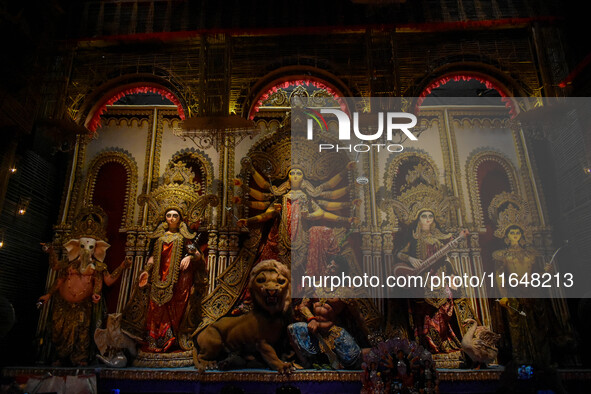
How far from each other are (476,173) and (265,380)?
6061 mm

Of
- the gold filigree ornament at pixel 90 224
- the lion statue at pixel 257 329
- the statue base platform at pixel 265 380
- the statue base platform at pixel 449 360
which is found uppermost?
the gold filigree ornament at pixel 90 224

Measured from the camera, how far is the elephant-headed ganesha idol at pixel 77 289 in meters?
6.57

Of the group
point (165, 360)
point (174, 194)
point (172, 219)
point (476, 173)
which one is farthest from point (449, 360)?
point (174, 194)

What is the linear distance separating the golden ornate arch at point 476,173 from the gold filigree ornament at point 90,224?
7505 millimetres

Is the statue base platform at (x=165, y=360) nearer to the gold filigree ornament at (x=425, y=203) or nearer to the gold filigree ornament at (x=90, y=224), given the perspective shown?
the gold filigree ornament at (x=90, y=224)

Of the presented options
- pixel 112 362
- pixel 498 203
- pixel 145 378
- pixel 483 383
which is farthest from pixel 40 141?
pixel 498 203

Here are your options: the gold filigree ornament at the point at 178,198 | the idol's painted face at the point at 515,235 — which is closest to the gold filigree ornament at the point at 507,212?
the idol's painted face at the point at 515,235

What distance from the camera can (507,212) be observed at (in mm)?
7988

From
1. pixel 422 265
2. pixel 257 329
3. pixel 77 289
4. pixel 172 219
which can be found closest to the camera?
pixel 257 329

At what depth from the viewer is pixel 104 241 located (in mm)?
7477

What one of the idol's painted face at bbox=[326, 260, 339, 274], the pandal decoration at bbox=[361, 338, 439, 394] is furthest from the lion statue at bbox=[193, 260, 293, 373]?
the pandal decoration at bbox=[361, 338, 439, 394]

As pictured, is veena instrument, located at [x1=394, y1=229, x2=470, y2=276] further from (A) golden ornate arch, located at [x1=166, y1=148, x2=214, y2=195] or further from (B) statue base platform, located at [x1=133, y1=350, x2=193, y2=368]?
(A) golden ornate arch, located at [x1=166, y1=148, x2=214, y2=195]

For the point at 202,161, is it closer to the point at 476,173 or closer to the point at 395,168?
the point at 395,168

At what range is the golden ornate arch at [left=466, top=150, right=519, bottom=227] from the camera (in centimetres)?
809
